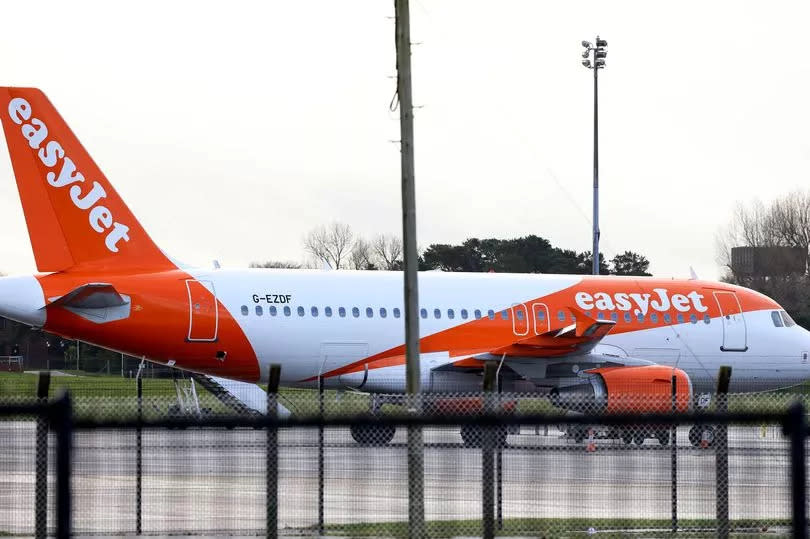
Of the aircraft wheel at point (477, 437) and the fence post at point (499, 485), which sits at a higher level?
the aircraft wheel at point (477, 437)

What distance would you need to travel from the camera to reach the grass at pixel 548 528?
7.95 metres

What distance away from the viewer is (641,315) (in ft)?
95.9

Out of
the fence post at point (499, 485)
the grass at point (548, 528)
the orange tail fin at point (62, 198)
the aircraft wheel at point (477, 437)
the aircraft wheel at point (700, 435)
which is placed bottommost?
the grass at point (548, 528)

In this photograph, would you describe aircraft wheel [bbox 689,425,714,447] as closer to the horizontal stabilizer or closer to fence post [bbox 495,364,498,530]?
fence post [bbox 495,364,498,530]

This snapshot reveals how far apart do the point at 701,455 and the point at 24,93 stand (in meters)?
17.9

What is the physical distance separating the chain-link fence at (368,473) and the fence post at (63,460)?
0.05 m

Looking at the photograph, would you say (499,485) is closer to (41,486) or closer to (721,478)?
(721,478)

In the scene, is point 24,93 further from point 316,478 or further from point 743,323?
point 316,478

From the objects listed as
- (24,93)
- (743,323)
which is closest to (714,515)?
(24,93)

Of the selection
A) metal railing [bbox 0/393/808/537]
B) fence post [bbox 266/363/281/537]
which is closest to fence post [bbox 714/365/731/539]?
metal railing [bbox 0/393/808/537]

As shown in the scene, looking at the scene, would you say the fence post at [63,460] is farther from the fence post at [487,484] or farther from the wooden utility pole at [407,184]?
the wooden utility pole at [407,184]

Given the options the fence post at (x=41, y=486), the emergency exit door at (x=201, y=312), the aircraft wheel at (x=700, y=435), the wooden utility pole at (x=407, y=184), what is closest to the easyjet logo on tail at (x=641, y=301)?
the emergency exit door at (x=201, y=312)

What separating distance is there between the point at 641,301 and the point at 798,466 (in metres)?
22.7

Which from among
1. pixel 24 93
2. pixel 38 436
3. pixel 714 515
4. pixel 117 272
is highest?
pixel 24 93
